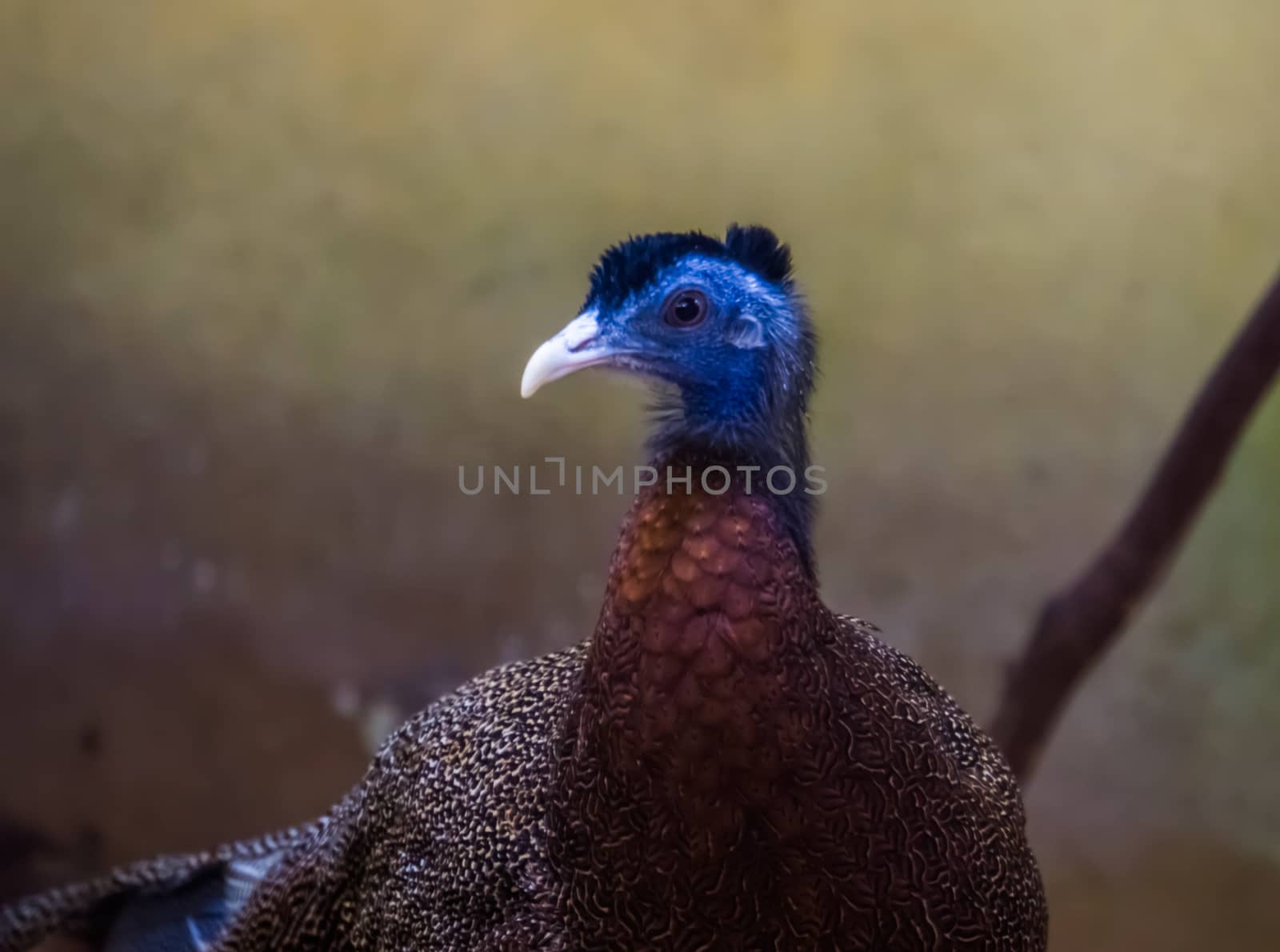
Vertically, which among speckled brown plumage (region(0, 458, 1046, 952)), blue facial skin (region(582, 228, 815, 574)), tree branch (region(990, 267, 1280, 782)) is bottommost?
speckled brown plumage (region(0, 458, 1046, 952))

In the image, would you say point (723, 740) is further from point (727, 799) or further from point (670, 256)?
point (670, 256)

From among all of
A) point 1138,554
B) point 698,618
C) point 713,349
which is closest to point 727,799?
point 698,618

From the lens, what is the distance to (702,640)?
850 millimetres

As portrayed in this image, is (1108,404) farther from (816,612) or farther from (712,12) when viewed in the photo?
(816,612)

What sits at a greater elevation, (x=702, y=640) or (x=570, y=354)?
(x=570, y=354)

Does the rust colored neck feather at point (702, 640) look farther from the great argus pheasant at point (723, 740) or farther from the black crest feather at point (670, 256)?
the black crest feather at point (670, 256)

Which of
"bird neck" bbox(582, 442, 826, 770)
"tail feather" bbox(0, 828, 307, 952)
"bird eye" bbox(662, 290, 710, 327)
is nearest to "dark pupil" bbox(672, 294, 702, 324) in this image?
"bird eye" bbox(662, 290, 710, 327)

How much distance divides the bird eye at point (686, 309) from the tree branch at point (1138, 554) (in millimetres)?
1229

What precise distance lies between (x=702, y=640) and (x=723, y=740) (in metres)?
0.09

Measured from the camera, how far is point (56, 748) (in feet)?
7.34

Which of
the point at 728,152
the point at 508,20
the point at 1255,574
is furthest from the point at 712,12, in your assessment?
the point at 1255,574

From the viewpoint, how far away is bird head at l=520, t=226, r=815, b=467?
91 centimetres

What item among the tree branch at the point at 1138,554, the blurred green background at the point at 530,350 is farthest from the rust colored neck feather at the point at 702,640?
the tree branch at the point at 1138,554

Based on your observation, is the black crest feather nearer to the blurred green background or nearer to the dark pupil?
the dark pupil
